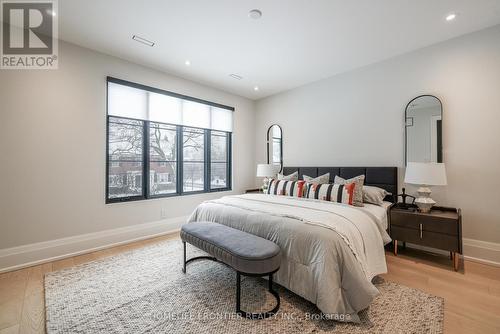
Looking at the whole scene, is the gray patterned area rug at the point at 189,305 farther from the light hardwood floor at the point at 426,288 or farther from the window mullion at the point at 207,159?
the window mullion at the point at 207,159

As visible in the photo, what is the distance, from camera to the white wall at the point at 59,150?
8.31 feet

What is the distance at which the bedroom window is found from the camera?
334cm

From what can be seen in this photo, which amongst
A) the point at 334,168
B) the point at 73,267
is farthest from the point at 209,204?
the point at 334,168

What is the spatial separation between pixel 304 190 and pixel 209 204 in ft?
4.75

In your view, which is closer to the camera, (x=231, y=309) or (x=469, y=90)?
Answer: (x=231, y=309)

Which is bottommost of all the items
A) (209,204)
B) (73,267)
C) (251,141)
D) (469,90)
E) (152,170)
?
(73,267)

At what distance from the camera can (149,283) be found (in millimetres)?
2188

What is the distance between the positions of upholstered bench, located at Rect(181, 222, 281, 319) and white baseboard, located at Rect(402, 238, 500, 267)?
2620 mm

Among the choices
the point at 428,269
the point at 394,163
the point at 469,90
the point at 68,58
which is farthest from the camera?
the point at 394,163

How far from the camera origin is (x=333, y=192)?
291 cm

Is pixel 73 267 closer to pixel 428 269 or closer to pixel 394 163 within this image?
pixel 428 269
